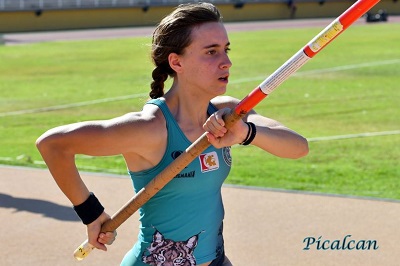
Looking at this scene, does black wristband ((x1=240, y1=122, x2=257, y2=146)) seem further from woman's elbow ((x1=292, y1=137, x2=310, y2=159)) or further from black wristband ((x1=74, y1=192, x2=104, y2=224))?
black wristband ((x1=74, y1=192, x2=104, y2=224))

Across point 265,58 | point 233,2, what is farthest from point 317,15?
point 265,58

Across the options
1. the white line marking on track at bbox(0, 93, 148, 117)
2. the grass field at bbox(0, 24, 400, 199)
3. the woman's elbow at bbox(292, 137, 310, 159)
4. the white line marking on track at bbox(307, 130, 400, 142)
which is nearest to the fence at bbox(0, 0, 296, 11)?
the grass field at bbox(0, 24, 400, 199)

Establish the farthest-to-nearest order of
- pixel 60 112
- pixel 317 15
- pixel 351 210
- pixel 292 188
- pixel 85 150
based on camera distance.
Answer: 1. pixel 317 15
2. pixel 60 112
3. pixel 292 188
4. pixel 351 210
5. pixel 85 150

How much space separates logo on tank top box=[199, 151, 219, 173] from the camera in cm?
393

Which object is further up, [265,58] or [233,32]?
[265,58]

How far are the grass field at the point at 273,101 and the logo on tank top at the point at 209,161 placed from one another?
87 cm

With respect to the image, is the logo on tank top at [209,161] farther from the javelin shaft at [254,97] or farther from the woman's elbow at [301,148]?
the woman's elbow at [301,148]

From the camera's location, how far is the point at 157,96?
4.30 meters

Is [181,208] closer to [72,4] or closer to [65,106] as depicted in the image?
[65,106]

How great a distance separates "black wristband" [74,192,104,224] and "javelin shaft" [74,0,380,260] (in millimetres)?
68

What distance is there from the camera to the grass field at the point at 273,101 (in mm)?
10156

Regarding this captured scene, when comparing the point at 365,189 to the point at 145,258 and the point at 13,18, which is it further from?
the point at 13,18

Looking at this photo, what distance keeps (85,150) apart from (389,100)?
1319cm

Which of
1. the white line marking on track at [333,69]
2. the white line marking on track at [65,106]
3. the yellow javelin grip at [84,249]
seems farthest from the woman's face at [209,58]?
the white line marking on track at [333,69]
